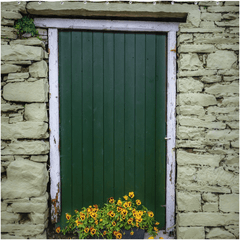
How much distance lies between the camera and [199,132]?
213cm

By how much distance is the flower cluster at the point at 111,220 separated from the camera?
2.08 metres

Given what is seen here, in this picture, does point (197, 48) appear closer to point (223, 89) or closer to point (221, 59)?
point (221, 59)

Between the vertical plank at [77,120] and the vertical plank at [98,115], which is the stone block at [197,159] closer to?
the vertical plank at [98,115]

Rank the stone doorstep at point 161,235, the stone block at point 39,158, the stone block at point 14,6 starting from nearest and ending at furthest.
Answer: the stone block at point 14,6
the stone block at point 39,158
the stone doorstep at point 161,235

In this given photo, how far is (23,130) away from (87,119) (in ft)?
2.42

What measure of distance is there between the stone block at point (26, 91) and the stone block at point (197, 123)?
1.64m

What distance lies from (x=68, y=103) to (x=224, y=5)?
2.15 meters

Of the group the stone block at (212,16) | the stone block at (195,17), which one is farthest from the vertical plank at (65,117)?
the stone block at (212,16)

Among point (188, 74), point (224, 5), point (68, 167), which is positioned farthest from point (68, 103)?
point (224, 5)

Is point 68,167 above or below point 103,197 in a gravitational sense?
above

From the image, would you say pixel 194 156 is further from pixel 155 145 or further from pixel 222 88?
pixel 222 88

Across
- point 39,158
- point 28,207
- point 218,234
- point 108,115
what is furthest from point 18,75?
point 218,234

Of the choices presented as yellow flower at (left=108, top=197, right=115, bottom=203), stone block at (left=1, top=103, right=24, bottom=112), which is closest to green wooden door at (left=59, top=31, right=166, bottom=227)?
yellow flower at (left=108, top=197, right=115, bottom=203)

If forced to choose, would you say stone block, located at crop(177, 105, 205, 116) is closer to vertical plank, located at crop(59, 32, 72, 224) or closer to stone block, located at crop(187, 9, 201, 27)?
stone block, located at crop(187, 9, 201, 27)
